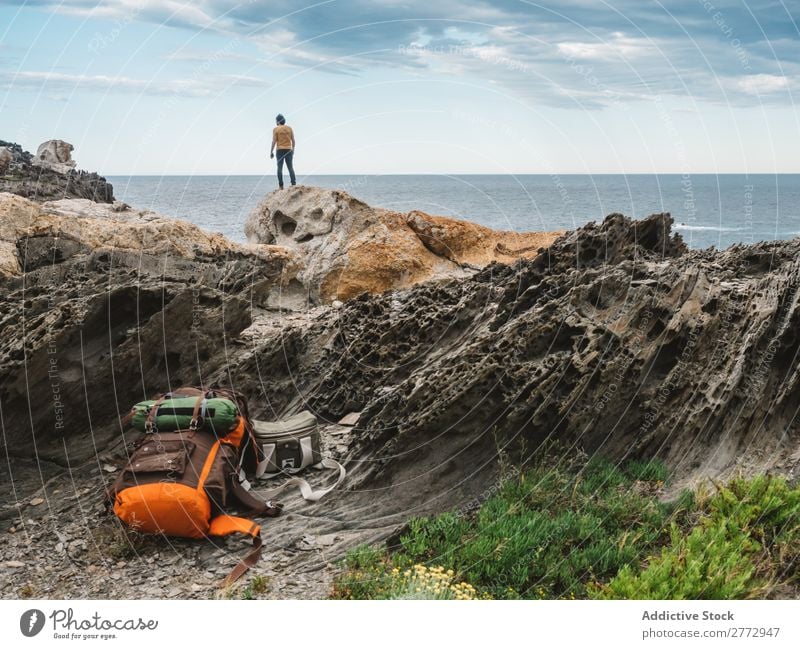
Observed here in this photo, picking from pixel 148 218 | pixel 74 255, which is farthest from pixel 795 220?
pixel 74 255

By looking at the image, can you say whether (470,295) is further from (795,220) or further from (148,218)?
(795,220)

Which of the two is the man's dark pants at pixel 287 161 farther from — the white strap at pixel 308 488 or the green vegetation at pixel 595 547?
the green vegetation at pixel 595 547

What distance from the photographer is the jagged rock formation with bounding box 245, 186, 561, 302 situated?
Answer: 1762 centimetres

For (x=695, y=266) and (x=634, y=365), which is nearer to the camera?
(x=634, y=365)

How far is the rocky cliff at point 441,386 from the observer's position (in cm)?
805

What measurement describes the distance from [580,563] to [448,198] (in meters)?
54.3

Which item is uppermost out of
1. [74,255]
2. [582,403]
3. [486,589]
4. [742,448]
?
[74,255]

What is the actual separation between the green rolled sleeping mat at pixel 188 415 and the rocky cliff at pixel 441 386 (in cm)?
108

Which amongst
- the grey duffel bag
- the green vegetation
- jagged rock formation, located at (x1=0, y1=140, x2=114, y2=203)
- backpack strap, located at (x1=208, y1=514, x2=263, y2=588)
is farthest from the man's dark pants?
the green vegetation

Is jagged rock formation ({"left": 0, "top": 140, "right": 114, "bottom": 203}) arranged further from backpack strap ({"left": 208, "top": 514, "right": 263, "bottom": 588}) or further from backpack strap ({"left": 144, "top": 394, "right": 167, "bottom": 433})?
backpack strap ({"left": 208, "top": 514, "right": 263, "bottom": 588})

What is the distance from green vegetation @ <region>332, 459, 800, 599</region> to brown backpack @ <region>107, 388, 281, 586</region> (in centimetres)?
135

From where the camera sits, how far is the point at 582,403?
8406 millimetres

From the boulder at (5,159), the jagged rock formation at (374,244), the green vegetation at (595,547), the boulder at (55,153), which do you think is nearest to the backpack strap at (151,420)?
the green vegetation at (595,547)

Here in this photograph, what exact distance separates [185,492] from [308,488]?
1.43 m
